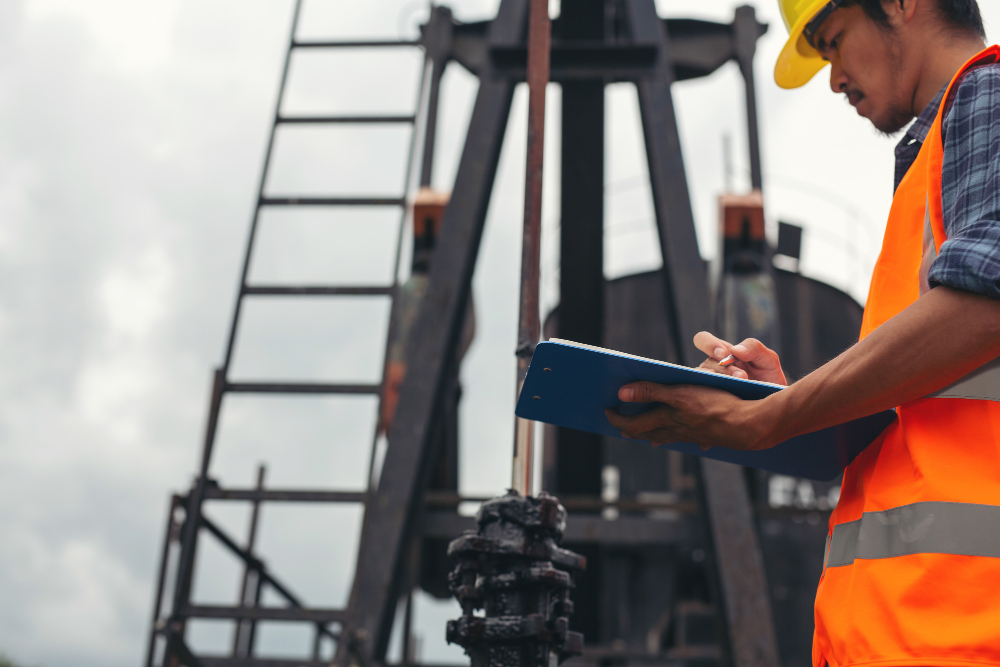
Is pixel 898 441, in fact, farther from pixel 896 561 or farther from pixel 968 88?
pixel 968 88

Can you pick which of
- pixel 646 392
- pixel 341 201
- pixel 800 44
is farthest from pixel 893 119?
pixel 341 201

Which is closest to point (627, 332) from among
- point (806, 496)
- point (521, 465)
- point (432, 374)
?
point (806, 496)

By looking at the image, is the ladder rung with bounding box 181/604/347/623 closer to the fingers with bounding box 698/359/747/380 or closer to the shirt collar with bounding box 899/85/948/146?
the fingers with bounding box 698/359/747/380

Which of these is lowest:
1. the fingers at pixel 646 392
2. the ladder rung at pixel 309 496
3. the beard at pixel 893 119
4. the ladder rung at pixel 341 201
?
the fingers at pixel 646 392

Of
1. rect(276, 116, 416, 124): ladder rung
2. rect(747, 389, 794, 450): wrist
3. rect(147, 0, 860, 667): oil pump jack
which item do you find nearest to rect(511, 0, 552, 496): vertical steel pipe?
rect(147, 0, 860, 667): oil pump jack

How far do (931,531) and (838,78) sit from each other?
89 cm

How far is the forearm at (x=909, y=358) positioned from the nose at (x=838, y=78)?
63 cm

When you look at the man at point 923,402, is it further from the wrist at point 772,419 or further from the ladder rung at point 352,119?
the ladder rung at point 352,119

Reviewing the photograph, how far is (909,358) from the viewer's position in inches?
Result: 42.2

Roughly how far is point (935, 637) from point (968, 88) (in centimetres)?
72

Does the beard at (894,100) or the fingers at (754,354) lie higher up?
the beard at (894,100)

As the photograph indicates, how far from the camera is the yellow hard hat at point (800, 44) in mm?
1510

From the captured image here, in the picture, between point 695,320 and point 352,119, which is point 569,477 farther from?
point 352,119

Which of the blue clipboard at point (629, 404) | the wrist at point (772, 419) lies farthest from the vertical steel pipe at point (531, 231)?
the wrist at point (772, 419)
